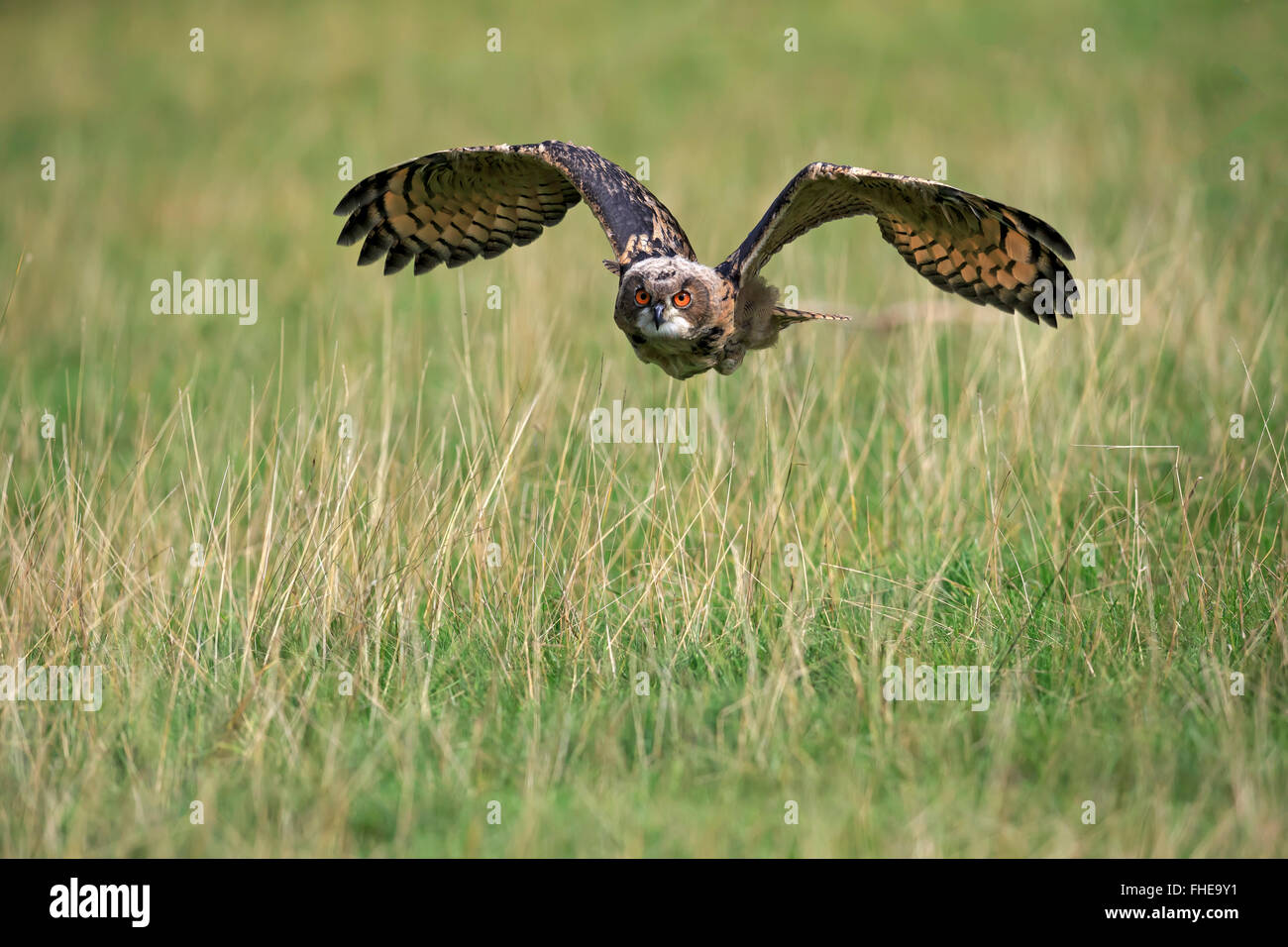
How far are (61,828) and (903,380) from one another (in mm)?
5848

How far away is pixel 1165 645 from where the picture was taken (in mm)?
5770

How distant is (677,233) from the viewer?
6.99m
